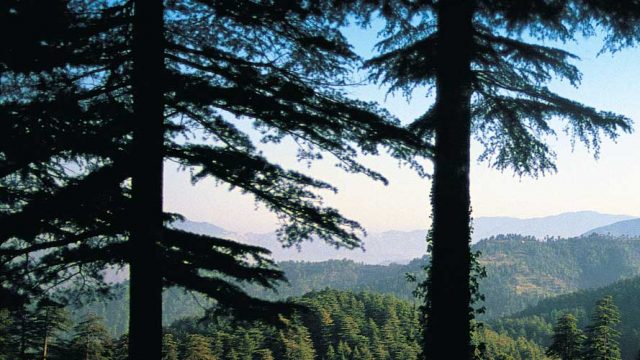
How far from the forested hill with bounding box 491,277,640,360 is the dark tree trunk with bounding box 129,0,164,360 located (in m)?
135

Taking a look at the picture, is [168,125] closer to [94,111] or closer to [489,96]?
[94,111]

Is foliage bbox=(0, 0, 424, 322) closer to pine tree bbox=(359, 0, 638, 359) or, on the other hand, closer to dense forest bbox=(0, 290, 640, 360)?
pine tree bbox=(359, 0, 638, 359)

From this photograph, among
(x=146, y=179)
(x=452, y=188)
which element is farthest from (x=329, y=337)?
(x=146, y=179)

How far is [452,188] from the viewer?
4465 mm

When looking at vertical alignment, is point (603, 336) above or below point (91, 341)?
below

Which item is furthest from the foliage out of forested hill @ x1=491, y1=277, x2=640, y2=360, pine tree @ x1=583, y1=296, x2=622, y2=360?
forested hill @ x1=491, y1=277, x2=640, y2=360

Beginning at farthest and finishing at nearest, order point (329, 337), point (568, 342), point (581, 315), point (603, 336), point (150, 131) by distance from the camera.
Answer: 1. point (581, 315)
2. point (329, 337)
3. point (568, 342)
4. point (603, 336)
5. point (150, 131)

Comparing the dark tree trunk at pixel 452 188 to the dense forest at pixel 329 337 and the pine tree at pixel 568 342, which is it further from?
the pine tree at pixel 568 342

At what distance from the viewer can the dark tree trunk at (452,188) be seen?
14.5 feet

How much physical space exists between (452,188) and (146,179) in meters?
3.12

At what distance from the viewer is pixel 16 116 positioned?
3.09 meters

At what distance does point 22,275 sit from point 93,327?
71.7 ft

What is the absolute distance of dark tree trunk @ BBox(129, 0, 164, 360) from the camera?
3625 millimetres

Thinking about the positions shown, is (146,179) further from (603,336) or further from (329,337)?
(329,337)
